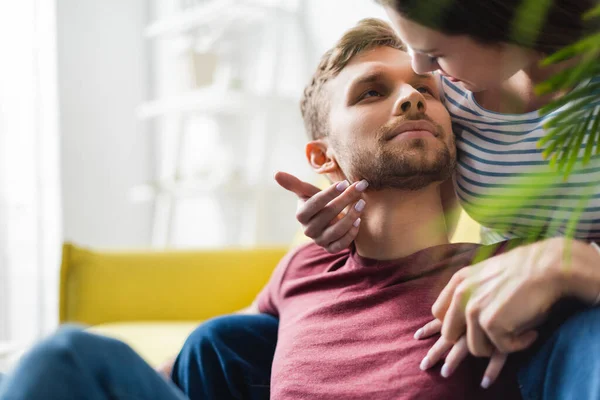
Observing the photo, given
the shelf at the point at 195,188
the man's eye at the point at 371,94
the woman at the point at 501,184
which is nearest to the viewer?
the woman at the point at 501,184

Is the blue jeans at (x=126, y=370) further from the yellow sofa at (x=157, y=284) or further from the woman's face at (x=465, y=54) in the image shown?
the yellow sofa at (x=157, y=284)

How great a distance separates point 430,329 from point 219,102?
207 centimetres

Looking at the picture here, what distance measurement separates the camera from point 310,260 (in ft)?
3.51

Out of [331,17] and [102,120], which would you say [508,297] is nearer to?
[331,17]

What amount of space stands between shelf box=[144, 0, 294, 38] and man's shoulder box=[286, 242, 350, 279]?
1.72 m

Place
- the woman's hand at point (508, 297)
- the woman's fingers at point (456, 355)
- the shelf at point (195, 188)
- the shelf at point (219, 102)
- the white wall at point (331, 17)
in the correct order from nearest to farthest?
1. the woman's hand at point (508, 297)
2. the woman's fingers at point (456, 355)
3. the white wall at point (331, 17)
4. the shelf at point (219, 102)
5. the shelf at point (195, 188)

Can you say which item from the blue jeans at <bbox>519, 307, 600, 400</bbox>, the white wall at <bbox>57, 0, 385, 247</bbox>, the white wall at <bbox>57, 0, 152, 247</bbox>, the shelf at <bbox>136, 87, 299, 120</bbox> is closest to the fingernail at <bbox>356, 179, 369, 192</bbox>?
the blue jeans at <bbox>519, 307, 600, 400</bbox>

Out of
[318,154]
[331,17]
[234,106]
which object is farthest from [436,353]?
[234,106]

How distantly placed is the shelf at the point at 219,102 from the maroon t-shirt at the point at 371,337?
1.69 metres

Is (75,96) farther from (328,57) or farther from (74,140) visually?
(328,57)

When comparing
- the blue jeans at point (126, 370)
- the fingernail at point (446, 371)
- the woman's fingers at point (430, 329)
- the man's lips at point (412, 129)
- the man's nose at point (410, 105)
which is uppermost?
the man's nose at point (410, 105)

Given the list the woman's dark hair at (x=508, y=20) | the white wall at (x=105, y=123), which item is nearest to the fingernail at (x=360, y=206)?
the woman's dark hair at (x=508, y=20)

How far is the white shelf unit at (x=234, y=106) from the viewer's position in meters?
2.65

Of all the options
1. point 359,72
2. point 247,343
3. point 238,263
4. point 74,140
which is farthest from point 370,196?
point 74,140
